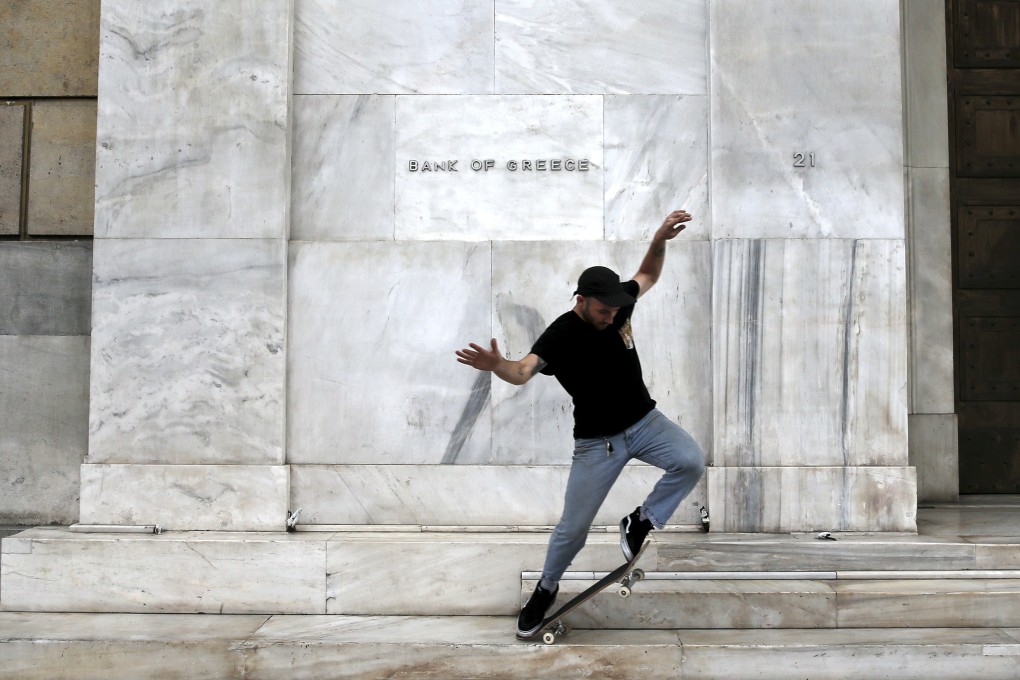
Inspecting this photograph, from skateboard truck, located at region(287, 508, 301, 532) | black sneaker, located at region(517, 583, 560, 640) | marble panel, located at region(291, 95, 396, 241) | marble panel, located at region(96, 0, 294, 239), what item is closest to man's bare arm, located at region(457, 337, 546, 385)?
black sneaker, located at region(517, 583, 560, 640)

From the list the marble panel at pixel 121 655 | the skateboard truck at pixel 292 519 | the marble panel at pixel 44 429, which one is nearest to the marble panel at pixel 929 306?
the skateboard truck at pixel 292 519

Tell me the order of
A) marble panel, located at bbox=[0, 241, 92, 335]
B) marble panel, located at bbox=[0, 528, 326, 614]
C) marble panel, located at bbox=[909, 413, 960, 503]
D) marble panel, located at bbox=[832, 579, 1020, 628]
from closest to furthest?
1. marble panel, located at bbox=[832, 579, 1020, 628]
2. marble panel, located at bbox=[0, 528, 326, 614]
3. marble panel, located at bbox=[0, 241, 92, 335]
4. marble panel, located at bbox=[909, 413, 960, 503]

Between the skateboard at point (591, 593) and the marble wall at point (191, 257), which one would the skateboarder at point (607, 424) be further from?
the marble wall at point (191, 257)

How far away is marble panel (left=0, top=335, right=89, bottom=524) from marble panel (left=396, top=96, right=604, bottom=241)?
309cm

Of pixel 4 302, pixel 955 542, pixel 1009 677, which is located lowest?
pixel 1009 677

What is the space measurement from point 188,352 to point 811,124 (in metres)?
5.10

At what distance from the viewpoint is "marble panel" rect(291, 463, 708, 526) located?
711 cm

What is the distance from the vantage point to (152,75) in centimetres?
726

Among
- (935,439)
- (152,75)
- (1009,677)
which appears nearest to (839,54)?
(935,439)

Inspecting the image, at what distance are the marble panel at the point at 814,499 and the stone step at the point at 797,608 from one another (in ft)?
→ 3.36

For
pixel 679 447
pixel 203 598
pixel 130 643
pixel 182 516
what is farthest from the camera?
pixel 182 516

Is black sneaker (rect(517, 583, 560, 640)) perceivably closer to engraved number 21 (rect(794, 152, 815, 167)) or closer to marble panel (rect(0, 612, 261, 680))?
marble panel (rect(0, 612, 261, 680))

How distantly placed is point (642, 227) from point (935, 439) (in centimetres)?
353

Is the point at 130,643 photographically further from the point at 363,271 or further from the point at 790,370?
the point at 790,370
